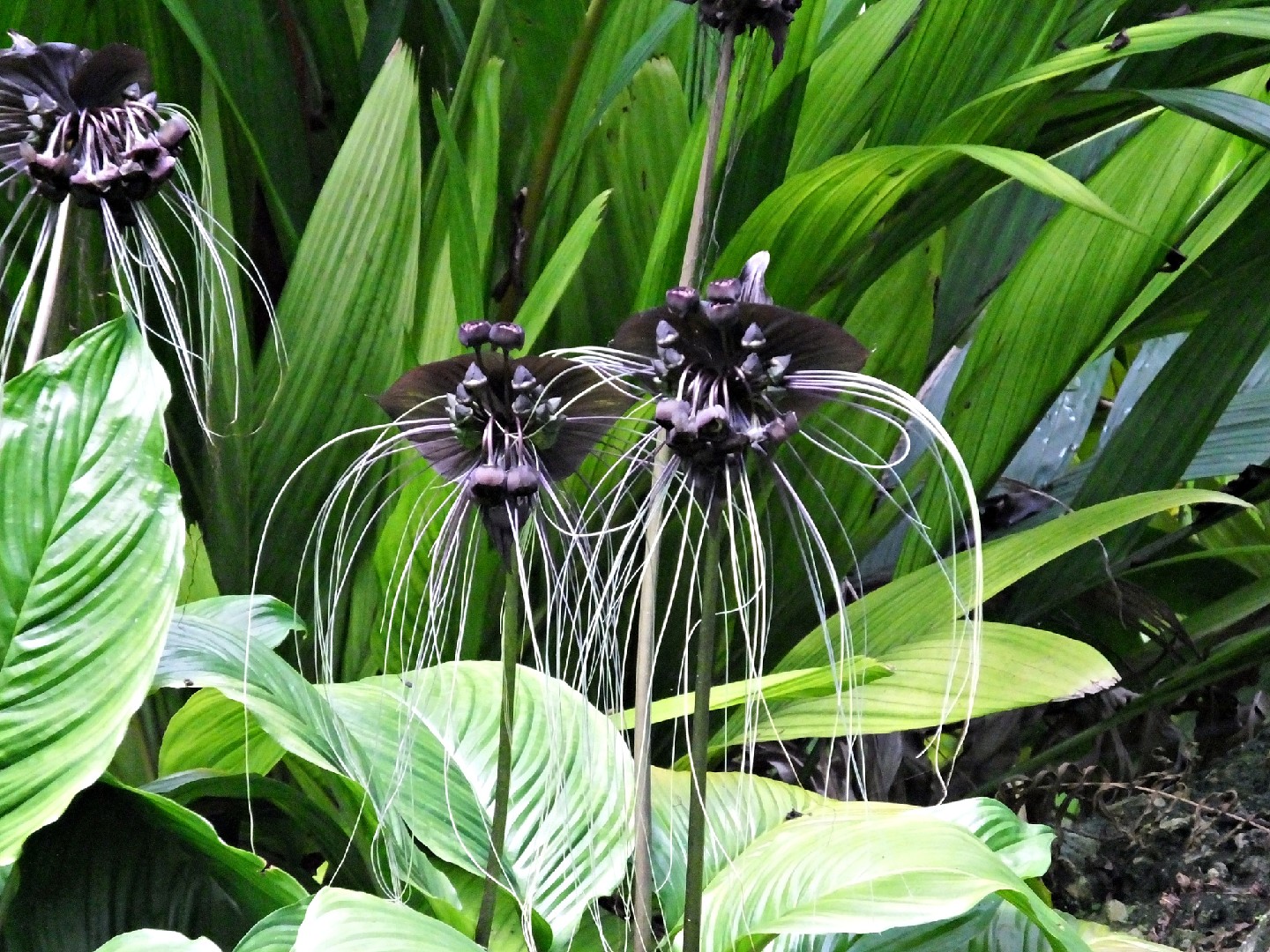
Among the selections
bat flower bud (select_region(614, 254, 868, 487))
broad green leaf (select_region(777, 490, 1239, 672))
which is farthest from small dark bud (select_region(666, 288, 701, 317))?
broad green leaf (select_region(777, 490, 1239, 672))

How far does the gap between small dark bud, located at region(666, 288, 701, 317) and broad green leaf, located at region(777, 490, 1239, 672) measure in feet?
1.47

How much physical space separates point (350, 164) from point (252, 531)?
0.34 meters

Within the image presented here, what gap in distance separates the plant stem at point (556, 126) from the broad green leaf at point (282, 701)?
51 cm

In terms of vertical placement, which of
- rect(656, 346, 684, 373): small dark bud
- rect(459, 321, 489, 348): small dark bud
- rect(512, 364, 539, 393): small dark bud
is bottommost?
rect(512, 364, 539, 393): small dark bud

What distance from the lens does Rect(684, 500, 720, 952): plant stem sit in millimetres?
463

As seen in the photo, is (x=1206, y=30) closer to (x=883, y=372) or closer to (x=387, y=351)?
(x=883, y=372)

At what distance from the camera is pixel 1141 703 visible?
3.43 feet

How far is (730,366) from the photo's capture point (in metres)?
0.47

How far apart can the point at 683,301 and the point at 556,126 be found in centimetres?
69

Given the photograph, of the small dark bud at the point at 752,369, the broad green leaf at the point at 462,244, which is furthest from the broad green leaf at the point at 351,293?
the small dark bud at the point at 752,369

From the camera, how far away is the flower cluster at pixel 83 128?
0.58 m

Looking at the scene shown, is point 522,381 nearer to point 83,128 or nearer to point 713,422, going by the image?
point 713,422

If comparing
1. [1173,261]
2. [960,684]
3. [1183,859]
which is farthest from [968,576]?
[1173,261]

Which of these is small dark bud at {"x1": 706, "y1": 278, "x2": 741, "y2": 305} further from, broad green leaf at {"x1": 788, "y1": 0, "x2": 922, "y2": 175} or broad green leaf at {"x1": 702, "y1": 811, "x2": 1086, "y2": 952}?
broad green leaf at {"x1": 788, "y1": 0, "x2": 922, "y2": 175}
